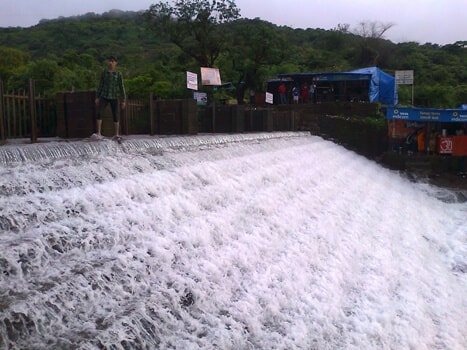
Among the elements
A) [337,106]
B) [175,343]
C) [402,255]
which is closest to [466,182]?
[337,106]

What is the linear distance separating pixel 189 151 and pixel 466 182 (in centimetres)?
1315

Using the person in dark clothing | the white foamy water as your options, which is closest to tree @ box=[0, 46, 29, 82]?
the person in dark clothing

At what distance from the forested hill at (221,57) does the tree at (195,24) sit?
473mm

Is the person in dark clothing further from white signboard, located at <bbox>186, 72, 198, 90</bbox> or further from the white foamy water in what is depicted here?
white signboard, located at <bbox>186, 72, 198, 90</bbox>

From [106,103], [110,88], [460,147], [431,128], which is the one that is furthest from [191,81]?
[460,147]

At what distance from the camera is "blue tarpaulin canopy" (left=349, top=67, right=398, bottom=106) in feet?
83.0

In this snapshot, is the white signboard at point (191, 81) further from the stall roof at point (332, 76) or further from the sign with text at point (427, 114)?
the stall roof at point (332, 76)

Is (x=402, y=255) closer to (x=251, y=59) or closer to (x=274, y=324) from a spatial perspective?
(x=274, y=324)

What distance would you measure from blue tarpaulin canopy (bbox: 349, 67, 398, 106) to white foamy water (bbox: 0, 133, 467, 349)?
17.4 m

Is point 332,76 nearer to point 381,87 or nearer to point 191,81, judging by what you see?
point 381,87

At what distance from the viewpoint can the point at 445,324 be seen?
5.89 m

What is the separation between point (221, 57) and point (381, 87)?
8721 mm

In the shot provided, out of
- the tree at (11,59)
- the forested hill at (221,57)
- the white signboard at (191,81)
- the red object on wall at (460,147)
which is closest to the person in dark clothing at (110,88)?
the white signboard at (191,81)

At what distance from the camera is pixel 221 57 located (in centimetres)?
2772
